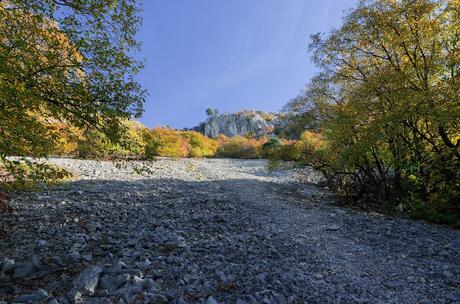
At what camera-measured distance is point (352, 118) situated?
1346cm

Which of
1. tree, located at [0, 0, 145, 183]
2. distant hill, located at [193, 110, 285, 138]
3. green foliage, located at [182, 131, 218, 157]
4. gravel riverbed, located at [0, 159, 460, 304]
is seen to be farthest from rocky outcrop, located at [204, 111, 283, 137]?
tree, located at [0, 0, 145, 183]

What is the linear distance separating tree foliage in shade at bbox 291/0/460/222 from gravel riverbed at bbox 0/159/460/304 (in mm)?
2372

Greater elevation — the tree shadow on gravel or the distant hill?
the distant hill

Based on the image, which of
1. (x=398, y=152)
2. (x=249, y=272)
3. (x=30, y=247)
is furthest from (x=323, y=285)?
(x=398, y=152)

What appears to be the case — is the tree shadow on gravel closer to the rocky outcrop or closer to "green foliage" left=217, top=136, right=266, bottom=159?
"green foliage" left=217, top=136, right=266, bottom=159

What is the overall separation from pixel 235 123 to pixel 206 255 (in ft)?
455

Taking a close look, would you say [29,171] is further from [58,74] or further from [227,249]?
[227,249]

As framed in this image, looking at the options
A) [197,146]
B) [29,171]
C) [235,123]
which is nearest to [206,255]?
[29,171]

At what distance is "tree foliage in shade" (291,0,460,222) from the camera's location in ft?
36.4

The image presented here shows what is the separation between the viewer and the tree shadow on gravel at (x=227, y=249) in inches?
212

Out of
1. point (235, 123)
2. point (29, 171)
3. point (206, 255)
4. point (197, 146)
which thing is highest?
point (235, 123)

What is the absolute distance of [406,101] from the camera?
11.2m

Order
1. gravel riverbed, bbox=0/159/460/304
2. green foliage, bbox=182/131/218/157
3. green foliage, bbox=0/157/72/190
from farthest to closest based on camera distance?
1. green foliage, bbox=182/131/218/157
2. gravel riverbed, bbox=0/159/460/304
3. green foliage, bbox=0/157/72/190

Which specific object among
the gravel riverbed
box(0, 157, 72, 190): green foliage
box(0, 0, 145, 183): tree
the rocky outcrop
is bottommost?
the gravel riverbed
